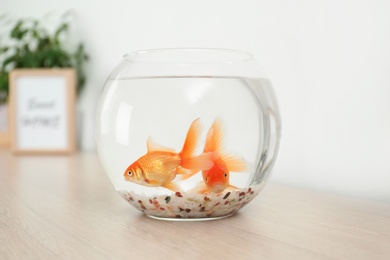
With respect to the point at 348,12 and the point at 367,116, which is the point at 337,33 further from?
the point at 367,116

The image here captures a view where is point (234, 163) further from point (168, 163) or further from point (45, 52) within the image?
point (45, 52)

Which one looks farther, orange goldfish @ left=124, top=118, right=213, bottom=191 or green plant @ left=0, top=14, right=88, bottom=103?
green plant @ left=0, top=14, right=88, bottom=103

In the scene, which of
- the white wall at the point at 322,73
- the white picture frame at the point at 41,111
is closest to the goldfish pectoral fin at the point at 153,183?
the white wall at the point at 322,73

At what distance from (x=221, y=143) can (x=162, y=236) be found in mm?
126

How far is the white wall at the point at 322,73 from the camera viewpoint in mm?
894

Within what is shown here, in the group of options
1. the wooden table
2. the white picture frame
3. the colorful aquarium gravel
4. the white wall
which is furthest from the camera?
the white picture frame

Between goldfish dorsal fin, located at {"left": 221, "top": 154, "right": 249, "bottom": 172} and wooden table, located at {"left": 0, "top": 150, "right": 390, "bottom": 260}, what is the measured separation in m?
0.07

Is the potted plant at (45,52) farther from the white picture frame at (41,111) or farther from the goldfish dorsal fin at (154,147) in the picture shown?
the goldfish dorsal fin at (154,147)

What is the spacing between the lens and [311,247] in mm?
596

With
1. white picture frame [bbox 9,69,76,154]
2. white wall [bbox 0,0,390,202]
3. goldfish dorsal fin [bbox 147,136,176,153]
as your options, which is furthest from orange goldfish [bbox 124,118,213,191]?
white picture frame [bbox 9,69,76,154]

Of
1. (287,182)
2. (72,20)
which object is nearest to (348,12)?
(287,182)

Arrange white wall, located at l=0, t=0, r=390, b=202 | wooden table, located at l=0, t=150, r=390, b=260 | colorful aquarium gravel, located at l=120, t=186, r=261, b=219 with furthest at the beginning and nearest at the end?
white wall, located at l=0, t=0, r=390, b=202, colorful aquarium gravel, located at l=120, t=186, r=261, b=219, wooden table, located at l=0, t=150, r=390, b=260

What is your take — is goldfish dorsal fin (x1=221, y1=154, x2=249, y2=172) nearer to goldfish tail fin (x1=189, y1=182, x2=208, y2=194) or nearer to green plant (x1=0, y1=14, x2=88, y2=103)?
goldfish tail fin (x1=189, y1=182, x2=208, y2=194)

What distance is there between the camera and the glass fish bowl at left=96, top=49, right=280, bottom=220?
2.18 ft
